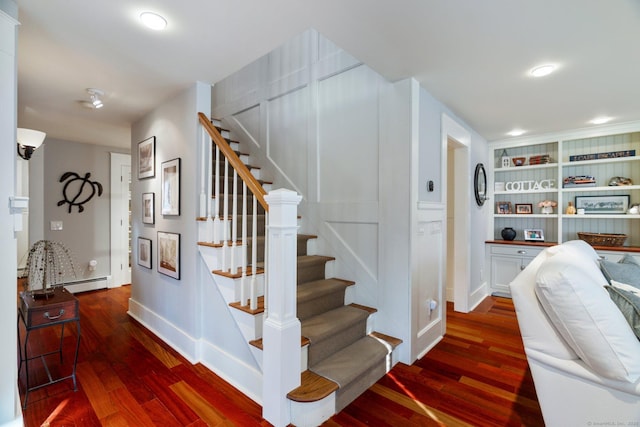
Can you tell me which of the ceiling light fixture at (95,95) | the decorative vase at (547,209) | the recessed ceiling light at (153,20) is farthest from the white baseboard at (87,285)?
the decorative vase at (547,209)

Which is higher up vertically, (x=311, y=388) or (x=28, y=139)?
(x=28, y=139)

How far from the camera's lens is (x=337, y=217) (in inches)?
111

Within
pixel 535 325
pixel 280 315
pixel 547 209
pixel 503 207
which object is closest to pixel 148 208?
pixel 280 315

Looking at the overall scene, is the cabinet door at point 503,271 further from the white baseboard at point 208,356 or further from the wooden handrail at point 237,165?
the wooden handrail at point 237,165

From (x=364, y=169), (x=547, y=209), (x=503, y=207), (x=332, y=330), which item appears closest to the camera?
(x=332, y=330)

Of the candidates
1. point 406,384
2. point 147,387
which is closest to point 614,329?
point 406,384

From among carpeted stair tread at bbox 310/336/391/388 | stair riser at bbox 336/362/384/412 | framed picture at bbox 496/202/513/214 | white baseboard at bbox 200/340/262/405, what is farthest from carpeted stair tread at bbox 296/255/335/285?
framed picture at bbox 496/202/513/214

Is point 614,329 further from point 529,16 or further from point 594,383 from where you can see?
point 529,16

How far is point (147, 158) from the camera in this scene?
10.4ft

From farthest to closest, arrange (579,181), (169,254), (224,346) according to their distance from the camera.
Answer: (579,181) → (169,254) → (224,346)

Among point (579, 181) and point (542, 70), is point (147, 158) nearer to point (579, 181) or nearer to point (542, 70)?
point (542, 70)

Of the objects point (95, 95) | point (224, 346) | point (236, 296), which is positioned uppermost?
point (95, 95)

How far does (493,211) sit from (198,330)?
14.1ft

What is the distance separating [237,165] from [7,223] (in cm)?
121
